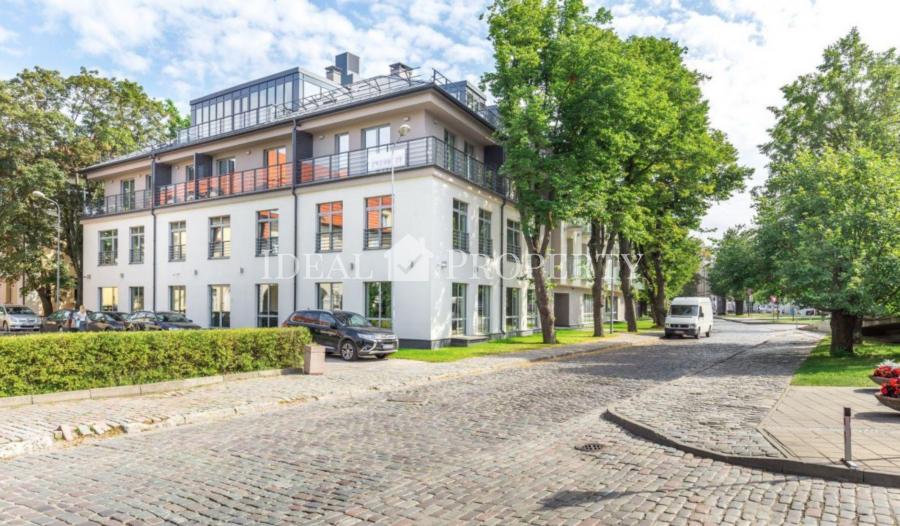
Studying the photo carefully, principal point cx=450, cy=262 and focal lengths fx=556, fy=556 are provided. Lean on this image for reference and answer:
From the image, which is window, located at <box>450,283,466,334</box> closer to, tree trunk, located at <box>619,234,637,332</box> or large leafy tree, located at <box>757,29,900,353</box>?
large leafy tree, located at <box>757,29,900,353</box>

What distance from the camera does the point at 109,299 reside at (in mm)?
35125

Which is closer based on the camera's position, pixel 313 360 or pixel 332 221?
pixel 313 360

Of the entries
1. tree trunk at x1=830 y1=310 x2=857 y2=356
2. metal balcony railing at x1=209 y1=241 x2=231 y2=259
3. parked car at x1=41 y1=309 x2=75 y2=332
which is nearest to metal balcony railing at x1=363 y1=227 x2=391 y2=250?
metal balcony railing at x1=209 y1=241 x2=231 y2=259

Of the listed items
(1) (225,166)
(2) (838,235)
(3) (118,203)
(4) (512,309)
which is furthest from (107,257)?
(2) (838,235)

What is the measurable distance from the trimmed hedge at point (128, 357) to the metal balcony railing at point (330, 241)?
9664 millimetres

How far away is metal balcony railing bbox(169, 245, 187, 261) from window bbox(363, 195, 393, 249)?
13114mm

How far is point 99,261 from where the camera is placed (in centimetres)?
3559

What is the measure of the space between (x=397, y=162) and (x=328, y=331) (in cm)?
809

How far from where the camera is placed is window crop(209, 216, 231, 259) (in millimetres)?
29609

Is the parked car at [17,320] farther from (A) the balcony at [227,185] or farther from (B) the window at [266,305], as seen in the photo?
(B) the window at [266,305]

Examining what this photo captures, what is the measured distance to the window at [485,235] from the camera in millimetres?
27391

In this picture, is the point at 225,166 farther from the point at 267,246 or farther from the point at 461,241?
the point at 461,241

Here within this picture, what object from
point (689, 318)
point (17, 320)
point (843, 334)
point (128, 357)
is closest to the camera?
point (128, 357)

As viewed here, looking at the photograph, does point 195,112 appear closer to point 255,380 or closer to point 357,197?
point 357,197
